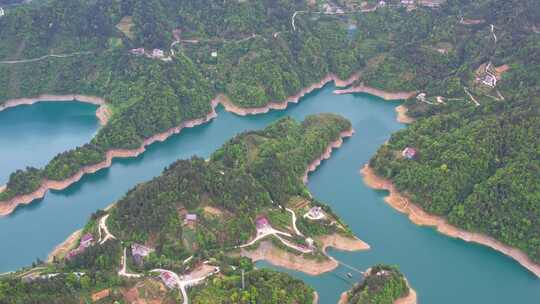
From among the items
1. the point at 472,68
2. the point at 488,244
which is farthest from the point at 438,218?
the point at 472,68

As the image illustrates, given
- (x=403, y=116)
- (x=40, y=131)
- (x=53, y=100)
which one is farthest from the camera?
(x=53, y=100)

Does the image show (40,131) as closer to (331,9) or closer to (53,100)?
(53,100)

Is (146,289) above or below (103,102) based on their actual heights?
below

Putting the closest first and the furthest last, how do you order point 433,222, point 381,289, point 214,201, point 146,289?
point 146,289
point 381,289
point 214,201
point 433,222

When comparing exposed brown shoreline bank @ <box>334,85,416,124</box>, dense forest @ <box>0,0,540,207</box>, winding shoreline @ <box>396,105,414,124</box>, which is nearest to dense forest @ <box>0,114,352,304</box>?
winding shoreline @ <box>396,105,414,124</box>

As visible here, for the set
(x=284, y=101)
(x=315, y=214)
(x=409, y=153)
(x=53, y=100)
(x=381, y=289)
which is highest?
(x=53, y=100)

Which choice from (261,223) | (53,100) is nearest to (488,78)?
(261,223)

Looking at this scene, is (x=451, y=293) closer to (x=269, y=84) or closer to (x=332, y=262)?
(x=332, y=262)
